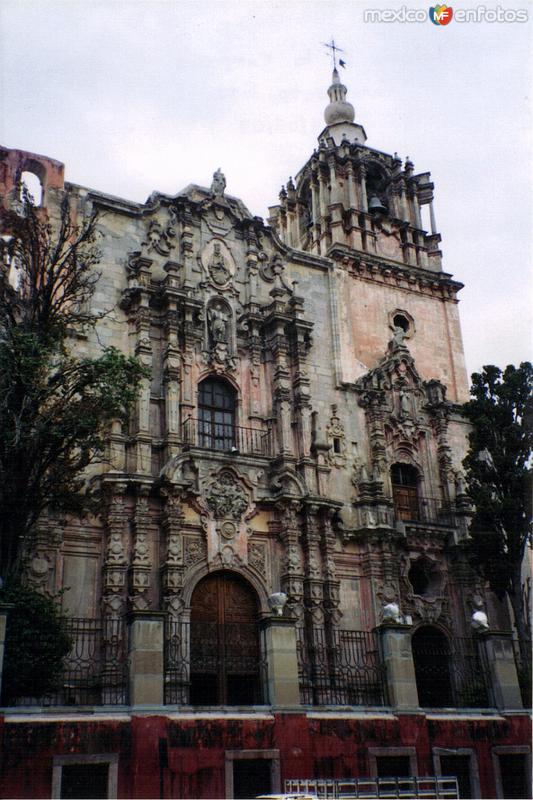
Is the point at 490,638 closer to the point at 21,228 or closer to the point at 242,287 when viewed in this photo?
the point at 242,287

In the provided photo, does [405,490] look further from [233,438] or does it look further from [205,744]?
[205,744]

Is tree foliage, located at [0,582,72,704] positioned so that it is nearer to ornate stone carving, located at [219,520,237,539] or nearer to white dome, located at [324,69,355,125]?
ornate stone carving, located at [219,520,237,539]

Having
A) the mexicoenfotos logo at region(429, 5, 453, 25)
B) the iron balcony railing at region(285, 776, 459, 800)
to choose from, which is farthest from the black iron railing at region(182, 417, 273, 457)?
the mexicoenfotos logo at region(429, 5, 453, 25)

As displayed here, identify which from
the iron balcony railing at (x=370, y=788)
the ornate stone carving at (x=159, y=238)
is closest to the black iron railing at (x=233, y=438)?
the ornate stone carving at (x=159, y=238)

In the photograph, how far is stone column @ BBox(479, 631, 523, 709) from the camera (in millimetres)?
17844

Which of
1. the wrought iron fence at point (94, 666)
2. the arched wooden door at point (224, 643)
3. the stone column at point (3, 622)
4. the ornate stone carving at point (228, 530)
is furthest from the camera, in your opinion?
the ornate stone carving at point (228, 530)

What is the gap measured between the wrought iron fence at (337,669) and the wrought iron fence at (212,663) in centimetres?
114

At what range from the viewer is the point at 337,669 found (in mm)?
19734

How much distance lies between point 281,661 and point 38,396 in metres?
6.57

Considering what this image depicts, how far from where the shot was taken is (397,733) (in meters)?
16.0

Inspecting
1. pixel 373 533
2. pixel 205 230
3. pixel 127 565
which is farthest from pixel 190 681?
pixel 205 230

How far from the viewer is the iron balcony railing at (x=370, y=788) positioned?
13773 millimetres

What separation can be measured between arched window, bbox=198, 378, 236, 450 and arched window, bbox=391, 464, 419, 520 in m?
5.15

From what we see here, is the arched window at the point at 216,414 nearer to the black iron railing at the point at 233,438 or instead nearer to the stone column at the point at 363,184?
the black iron railing at the point at 233,438
